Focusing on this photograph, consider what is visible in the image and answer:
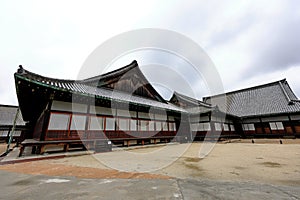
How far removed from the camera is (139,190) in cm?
299

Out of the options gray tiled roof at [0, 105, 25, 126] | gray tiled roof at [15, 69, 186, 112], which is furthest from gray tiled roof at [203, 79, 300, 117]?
gray tiled roof at [0, 105, 25, 126]

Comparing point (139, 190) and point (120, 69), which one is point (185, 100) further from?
point (139, 190)

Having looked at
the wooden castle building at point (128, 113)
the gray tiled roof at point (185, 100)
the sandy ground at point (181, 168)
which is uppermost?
the gray tiled roof at point (185, 100)

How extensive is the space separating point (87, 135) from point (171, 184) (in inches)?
299

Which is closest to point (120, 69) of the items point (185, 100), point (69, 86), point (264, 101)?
point (69, 86)

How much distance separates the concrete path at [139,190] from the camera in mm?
2693

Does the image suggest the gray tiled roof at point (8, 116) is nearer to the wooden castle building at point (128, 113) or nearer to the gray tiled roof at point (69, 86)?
the wooden castle building at point (128, 113)

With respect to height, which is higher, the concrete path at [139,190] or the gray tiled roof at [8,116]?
the gray tiled roof at [8,116]

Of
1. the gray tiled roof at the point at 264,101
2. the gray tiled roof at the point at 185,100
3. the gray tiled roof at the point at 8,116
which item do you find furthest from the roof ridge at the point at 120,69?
the gray tiled roof at the point at 8,116

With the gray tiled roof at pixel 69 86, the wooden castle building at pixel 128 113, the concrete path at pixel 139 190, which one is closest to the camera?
the concrete path at pixel 139 190

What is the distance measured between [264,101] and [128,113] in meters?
24.7

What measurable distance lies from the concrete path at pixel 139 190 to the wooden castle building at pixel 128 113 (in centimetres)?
535

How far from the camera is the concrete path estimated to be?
8.84 ft

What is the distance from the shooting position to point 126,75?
15.7 meters
